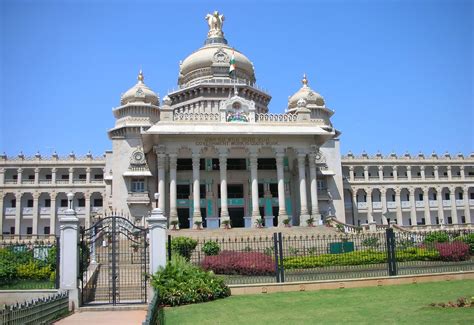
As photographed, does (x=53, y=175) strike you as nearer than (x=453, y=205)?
Yes

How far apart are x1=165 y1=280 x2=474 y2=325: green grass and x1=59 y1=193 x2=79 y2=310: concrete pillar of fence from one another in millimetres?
3483

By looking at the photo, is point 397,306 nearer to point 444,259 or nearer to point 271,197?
point 444,259

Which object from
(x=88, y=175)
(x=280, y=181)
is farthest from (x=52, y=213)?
(x=280, y=181)

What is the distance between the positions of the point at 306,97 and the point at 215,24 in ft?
50.5

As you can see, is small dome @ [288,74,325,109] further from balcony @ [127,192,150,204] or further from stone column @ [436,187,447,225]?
stone column @ [436,187,447,225]

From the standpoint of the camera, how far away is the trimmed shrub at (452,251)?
21750 mm

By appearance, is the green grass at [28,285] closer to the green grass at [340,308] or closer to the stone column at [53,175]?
the green grass at [340,308]

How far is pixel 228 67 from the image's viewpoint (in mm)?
52531

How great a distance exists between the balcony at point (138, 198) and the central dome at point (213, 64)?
1442cm

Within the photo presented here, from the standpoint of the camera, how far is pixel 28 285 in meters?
17.7

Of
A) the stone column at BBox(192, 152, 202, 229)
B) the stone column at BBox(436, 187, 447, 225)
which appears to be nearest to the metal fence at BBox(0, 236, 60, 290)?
the stone column at BBox(192, 152, 202, 229)

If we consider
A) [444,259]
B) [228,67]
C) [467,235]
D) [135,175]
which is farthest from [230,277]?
[228,67]

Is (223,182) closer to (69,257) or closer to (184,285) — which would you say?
(69,257)

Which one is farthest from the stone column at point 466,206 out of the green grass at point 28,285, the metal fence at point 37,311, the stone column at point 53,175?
the metal fence at point 37,311
